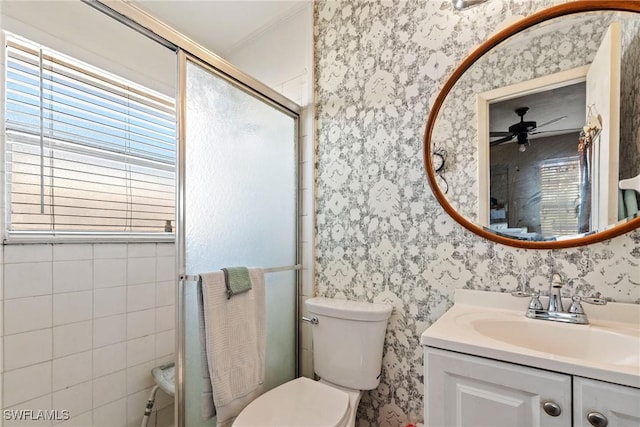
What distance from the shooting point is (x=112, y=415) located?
163cm

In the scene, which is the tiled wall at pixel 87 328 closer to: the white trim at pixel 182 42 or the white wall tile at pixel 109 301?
the white wall tile at pixel 109 301

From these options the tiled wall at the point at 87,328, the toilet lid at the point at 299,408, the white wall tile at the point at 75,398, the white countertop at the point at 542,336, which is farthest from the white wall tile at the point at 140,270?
the white countertop at the point at 542,336

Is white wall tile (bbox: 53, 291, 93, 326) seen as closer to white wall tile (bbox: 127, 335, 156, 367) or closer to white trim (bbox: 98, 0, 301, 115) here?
white wall tile (bbox: 127, 335, 156, 367)

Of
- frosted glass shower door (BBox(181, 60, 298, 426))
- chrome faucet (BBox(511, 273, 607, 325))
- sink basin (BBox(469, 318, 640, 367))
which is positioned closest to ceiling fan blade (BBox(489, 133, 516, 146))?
chrome faucet (BBox(511, 273, 607, 325))

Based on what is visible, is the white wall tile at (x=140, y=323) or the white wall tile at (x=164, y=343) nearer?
the white wall tile at (x=140, y=323)

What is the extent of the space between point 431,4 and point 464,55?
0.99 ft

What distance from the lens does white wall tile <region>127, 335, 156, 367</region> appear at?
171 centimetres

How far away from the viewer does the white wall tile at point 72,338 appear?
56.9 inches

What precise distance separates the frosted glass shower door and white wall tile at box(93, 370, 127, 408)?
770 millimetres

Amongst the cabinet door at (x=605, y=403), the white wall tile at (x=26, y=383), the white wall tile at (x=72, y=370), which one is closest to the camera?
the cabinet door at (x=605, y=403)

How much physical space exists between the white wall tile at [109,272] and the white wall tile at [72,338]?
201 mm

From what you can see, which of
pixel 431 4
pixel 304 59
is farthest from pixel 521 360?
pixel 304 59

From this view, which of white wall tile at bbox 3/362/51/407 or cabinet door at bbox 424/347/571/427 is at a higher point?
cabinet door at bbox 424/347/571/427

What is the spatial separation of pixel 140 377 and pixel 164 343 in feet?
0.67
